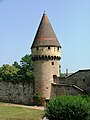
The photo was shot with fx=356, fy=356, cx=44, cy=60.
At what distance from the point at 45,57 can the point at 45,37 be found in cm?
236

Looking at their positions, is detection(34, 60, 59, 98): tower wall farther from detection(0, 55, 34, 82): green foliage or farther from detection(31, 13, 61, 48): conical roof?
detection(0, 55, 34, 82): green foliage

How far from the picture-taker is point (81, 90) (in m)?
38.6

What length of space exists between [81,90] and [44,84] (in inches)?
211

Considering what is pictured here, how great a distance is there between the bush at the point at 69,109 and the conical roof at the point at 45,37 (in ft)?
44.9

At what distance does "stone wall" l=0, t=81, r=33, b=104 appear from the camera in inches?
1745

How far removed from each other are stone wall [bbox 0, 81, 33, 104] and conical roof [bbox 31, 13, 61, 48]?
564 cm

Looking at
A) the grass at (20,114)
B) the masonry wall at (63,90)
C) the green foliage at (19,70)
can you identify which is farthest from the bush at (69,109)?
the green foliage at (19,70)

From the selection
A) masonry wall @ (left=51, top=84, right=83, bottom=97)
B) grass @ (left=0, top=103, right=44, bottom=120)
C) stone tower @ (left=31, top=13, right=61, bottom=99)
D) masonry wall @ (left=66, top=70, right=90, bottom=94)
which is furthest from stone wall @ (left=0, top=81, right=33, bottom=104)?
grass @ (left=0, top=103, right=44, bottom=120)

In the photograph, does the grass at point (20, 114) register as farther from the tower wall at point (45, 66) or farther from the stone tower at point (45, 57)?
the stone tower at point (45, 57)

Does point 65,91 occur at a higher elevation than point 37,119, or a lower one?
higher

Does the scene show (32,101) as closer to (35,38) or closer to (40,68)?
(40,68)

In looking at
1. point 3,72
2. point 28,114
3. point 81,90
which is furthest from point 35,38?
point 3,72

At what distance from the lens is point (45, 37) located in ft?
137

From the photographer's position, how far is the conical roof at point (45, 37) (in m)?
41.8
